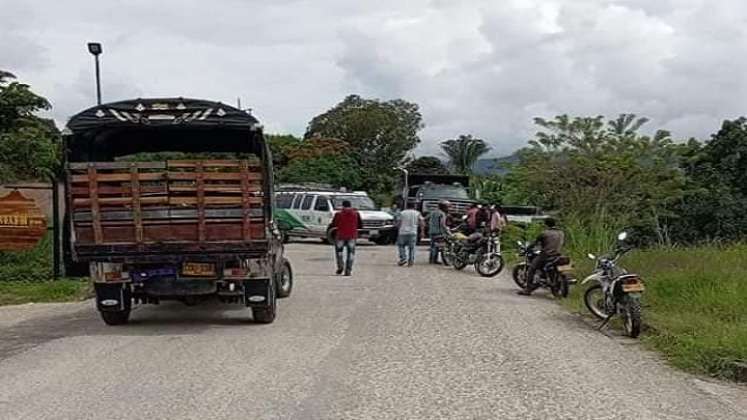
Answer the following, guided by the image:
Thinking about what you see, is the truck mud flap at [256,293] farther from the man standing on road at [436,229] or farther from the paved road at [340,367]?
the man standing on road at [436,229]

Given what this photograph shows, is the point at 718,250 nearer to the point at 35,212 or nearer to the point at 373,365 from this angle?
the point at 373,365

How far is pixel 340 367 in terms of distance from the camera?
384 inches

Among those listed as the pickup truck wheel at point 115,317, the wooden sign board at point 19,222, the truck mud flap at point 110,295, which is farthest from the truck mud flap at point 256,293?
the wooden sign board at point 19,222

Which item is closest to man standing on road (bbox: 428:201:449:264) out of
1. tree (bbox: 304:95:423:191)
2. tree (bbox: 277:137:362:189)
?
tree (bbox: 277:137:362:189)

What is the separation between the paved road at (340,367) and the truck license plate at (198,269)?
0.74 m

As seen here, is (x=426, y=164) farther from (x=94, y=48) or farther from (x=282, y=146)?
(x=94, y=48)

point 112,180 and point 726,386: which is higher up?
point 112,180

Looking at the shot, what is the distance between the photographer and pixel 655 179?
31.0 metres

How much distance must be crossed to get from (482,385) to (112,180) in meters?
5.93

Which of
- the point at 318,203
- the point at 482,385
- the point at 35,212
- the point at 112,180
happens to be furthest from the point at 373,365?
the point at 318,203

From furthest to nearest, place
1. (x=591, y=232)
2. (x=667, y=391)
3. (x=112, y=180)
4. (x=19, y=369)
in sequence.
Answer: (x=591, y=232) → (x=112, y=180) → (x=19, y=369) → (x=667, y=391)

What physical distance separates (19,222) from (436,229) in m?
10.5

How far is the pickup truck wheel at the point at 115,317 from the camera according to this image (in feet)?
42.6

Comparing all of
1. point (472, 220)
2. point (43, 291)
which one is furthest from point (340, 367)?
point (472, 220)
